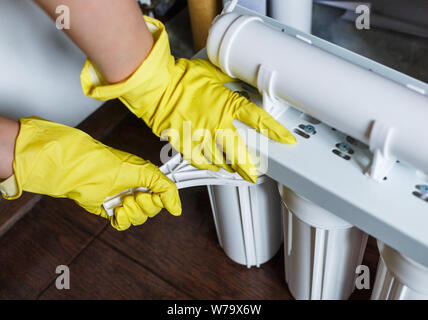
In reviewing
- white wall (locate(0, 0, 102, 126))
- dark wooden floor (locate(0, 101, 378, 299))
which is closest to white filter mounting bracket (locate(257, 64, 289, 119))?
dark wooden floor (locate(0, 101, 378, 299))

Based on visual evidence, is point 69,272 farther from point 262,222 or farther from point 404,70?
point 404,70

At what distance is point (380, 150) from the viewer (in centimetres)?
53

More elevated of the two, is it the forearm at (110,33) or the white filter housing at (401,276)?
the forearm at (110,33)

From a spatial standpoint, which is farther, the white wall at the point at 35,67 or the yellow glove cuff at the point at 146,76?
the white wall at the point at 35,67

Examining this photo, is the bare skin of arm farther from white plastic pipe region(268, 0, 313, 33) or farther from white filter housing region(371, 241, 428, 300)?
white filter housing region(371, 241, 428, 300)

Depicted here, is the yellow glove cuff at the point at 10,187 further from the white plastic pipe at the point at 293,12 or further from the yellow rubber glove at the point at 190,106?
the white plastic pipe at the point at 293,12

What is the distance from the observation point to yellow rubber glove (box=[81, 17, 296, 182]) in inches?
24.8

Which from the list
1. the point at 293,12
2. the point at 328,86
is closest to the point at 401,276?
the point at 328,86

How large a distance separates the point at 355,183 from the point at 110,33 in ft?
1.21

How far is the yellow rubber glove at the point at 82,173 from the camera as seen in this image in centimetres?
66

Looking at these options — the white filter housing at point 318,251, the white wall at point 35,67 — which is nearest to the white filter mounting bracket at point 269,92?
the white filter housing at point 318,251

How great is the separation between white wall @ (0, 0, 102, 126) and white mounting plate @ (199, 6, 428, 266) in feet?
2.07

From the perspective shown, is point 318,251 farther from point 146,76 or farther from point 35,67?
point 35,67

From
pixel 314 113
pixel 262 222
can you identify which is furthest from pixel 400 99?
pixel 262 222
